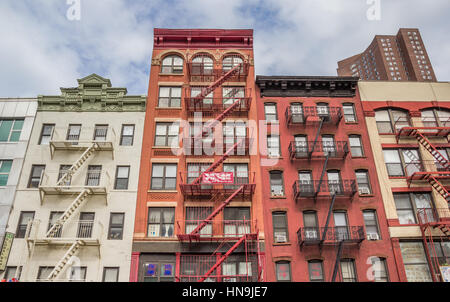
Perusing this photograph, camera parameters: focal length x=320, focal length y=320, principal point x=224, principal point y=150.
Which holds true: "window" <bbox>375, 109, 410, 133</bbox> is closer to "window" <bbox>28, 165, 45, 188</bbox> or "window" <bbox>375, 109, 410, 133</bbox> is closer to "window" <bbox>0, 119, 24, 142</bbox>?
"window" <bbox>28, 165, 45, 188</bbox>

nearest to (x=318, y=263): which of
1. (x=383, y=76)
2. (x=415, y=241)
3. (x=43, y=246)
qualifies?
(x=415, y=241)

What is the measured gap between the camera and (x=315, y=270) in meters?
19.6

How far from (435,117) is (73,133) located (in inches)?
1081

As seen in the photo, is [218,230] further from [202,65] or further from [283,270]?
[202,65]

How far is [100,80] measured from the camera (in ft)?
81.7

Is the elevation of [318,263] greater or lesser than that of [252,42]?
lesser

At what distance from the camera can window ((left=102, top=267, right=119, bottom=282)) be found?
19.1 m

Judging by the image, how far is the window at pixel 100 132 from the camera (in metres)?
23.4

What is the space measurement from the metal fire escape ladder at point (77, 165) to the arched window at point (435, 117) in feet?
80.7

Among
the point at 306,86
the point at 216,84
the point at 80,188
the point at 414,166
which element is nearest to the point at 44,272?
the point at 80,188
